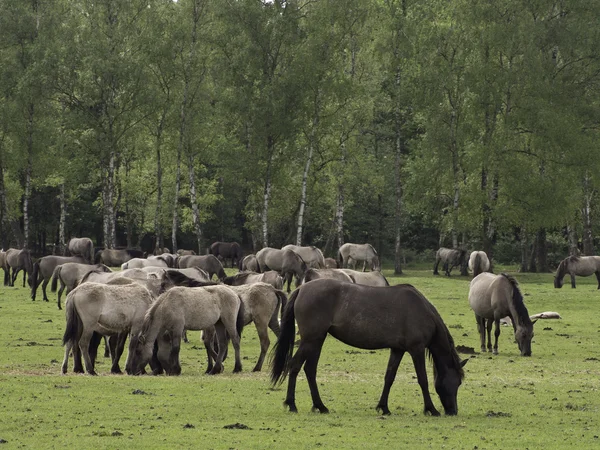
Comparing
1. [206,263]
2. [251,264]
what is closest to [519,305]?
[206,263]

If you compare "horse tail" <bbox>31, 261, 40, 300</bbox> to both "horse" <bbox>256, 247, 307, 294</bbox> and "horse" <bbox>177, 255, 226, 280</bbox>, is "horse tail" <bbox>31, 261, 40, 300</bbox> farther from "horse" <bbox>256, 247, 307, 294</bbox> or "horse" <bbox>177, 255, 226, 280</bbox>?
"horse" <bbox>256, 247, 307, 294</bbox>

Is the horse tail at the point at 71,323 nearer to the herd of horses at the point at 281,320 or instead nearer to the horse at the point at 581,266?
the herd of horses at the point at 281,320

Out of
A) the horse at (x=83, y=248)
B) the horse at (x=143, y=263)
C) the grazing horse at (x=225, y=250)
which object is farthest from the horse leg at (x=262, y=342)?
the grazing horse at (x=225, y=250)

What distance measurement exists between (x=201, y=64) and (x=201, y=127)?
3.97 meters

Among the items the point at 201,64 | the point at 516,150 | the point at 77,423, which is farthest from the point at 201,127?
the point at 77,423

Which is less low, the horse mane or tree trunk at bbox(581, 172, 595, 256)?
tree trunk at bbox(581, 172, 595, 256)

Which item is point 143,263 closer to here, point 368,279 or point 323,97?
point 368,279

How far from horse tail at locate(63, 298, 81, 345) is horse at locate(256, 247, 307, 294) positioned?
2122cm

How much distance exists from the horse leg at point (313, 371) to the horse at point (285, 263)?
84.2 feet

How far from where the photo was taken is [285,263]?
42.5m

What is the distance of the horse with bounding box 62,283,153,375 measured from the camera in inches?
764

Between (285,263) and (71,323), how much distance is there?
23394mm

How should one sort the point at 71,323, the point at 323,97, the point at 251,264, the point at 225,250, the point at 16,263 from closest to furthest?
1. the point at 71,323
2. the point at 251,264
3. the point at 16,263
4. the point at 323,97
5. the point at 225,250

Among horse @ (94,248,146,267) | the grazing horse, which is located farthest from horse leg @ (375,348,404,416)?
the grazing horse
